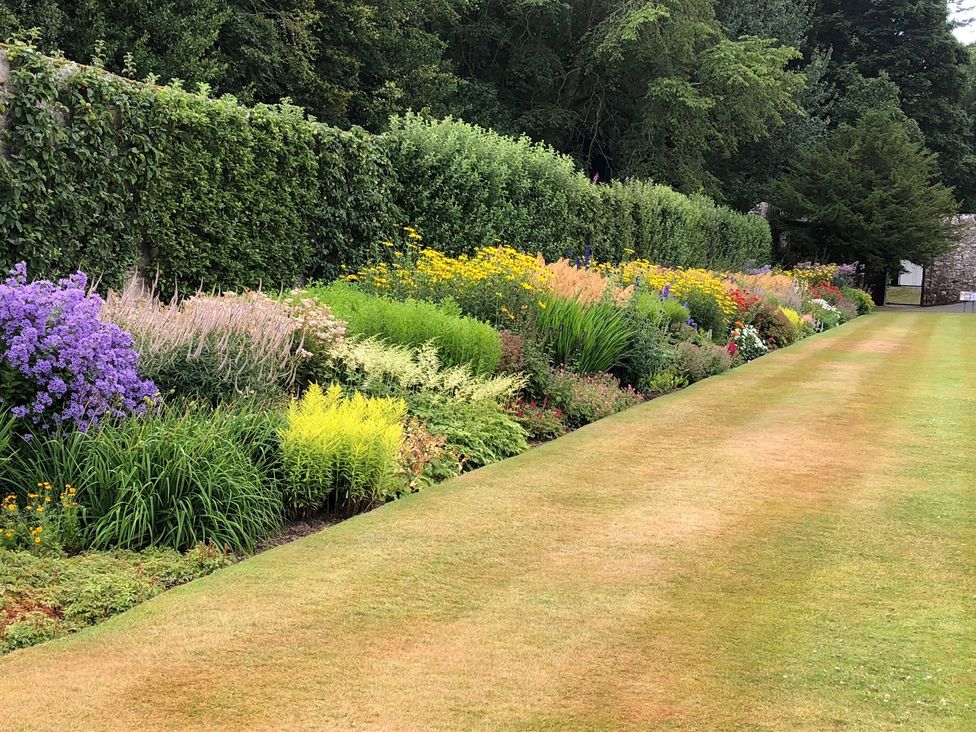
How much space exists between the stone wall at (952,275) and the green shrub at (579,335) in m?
33.6

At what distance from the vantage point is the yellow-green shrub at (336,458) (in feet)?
15.4

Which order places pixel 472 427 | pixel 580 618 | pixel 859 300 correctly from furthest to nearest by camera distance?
pixel 859 300
pixel 472 427
pixel 580 618

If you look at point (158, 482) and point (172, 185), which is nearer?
point (158, 482)

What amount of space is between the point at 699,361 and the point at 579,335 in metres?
2.50

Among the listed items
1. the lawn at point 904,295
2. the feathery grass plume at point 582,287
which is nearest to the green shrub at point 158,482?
the feathery grass plume at point 582,287

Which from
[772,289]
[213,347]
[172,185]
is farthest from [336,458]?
[772,289]

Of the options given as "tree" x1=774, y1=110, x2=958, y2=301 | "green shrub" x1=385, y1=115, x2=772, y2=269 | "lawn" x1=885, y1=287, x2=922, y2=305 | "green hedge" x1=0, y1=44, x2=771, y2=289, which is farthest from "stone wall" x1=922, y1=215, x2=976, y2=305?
"green hedge" x1=0, y1=44, x2=771, y2=289

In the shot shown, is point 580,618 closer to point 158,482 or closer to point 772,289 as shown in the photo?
point 158,482

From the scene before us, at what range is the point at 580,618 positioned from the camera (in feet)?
11.0

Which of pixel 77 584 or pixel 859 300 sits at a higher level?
pixel 859 300

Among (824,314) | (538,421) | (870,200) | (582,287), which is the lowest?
(538,421)

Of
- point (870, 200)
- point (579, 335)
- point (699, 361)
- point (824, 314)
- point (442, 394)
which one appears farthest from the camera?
point (870, 200)

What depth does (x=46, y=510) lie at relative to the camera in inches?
161

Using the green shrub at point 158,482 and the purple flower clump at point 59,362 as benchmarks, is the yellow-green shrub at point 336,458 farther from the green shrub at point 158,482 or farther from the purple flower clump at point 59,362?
the purple flower clump at point 59,362
